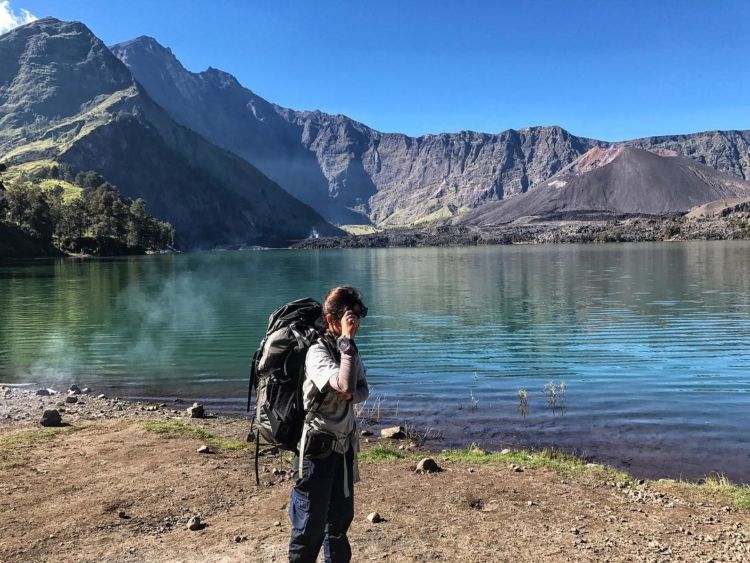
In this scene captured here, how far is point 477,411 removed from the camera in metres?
22.1

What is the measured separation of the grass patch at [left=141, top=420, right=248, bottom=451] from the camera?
1540 cm

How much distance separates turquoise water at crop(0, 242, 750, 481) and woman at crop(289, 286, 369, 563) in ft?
36.1

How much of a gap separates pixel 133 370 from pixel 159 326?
16522mm

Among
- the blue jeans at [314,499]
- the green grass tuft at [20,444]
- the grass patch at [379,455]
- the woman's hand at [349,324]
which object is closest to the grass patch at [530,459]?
the grass patch at [379,455]

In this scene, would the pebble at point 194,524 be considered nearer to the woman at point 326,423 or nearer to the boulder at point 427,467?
the woman at point 326,423

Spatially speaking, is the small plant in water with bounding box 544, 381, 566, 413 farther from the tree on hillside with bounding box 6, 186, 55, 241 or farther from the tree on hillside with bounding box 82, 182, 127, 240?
the tree on hillside with bounding box 82, 182, 127, 240

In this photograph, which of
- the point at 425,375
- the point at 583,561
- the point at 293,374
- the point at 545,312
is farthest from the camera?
the point at 545,312

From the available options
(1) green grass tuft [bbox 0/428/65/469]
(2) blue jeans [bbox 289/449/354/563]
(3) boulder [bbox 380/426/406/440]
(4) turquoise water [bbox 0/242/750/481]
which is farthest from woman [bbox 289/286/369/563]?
(4) turquoise water [bbox 0/242/750/481]

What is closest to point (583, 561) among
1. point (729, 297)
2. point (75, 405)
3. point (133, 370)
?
point (75, 405)

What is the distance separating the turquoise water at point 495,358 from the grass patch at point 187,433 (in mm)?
6023

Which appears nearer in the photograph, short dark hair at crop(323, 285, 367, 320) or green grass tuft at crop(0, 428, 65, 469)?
short dark hair at crop(323, 285, 367, 320)

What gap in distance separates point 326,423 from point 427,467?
6.78m

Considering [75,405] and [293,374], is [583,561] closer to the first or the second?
[293,374]

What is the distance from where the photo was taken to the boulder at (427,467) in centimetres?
1316
